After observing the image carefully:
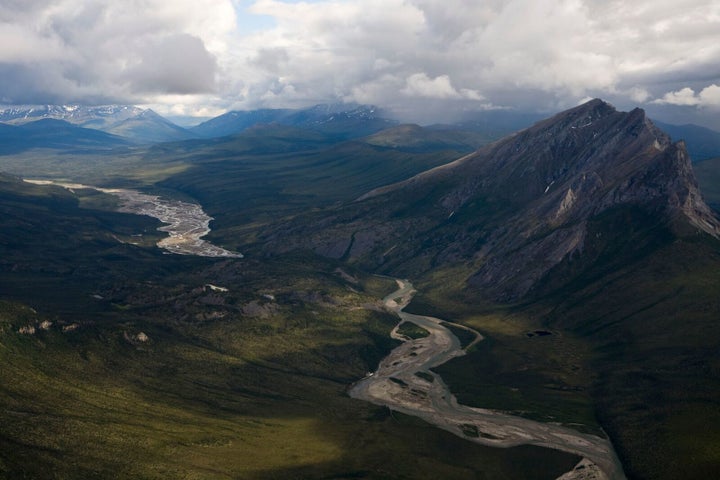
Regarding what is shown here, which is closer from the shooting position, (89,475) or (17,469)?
(17,469)
